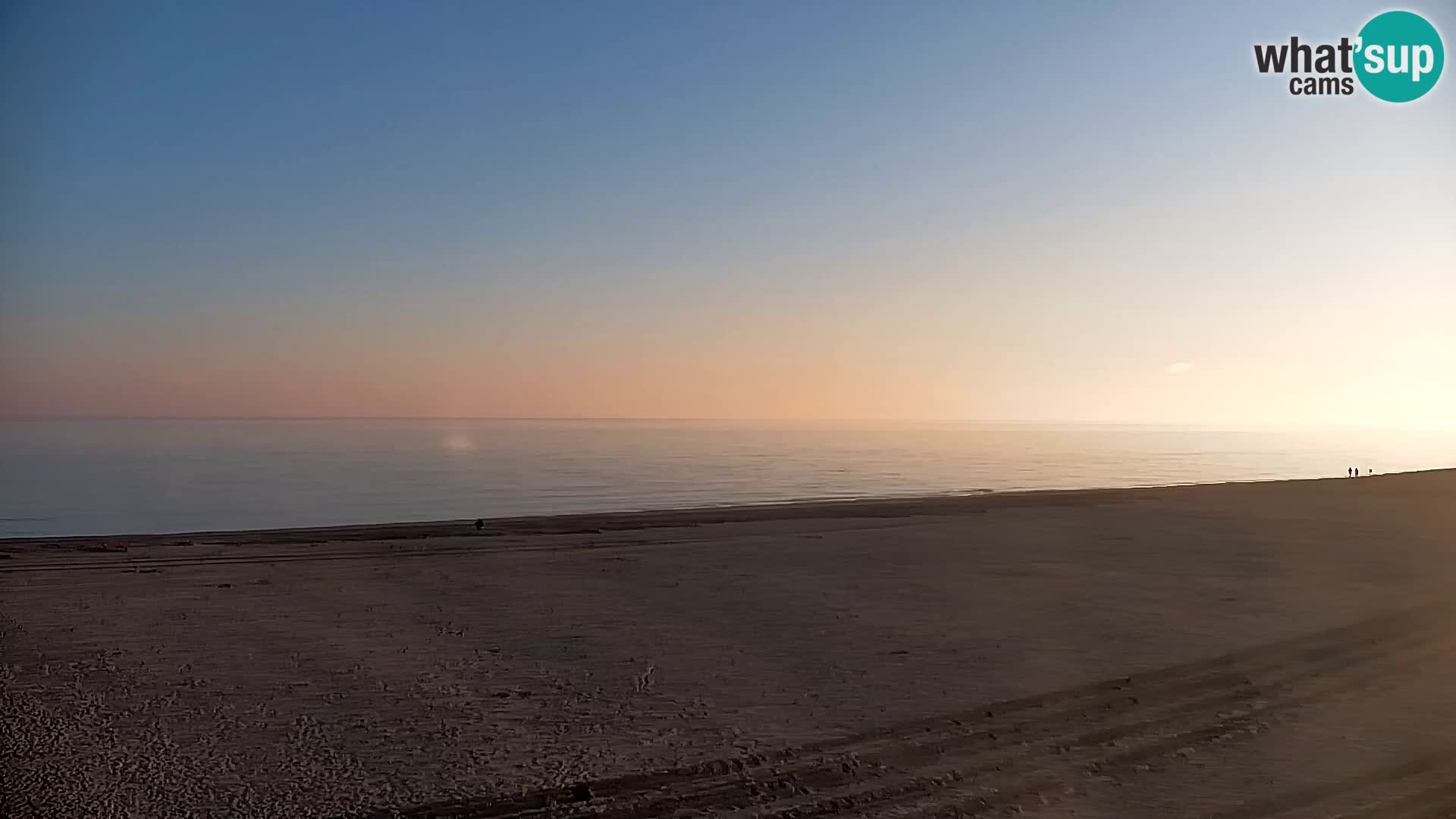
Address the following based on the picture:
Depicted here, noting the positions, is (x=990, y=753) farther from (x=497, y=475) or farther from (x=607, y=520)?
(x=497, y=475)

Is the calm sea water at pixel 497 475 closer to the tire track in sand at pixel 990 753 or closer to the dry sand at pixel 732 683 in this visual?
the dry sand at pixel 732 683

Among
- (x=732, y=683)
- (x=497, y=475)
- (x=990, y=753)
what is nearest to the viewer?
(x=990, y=753)

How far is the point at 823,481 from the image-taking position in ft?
171

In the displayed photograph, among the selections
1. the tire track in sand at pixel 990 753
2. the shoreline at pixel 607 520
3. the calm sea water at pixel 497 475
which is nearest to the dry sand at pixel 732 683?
the tire track in sand at pixel 990 753

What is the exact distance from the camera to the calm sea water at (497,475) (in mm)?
36812

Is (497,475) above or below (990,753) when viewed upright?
above

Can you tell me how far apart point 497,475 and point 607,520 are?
2947cm

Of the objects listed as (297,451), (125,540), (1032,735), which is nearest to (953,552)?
(1032,735)

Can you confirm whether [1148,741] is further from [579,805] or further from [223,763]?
[223,763]

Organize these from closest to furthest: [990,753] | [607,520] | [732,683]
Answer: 1. [990,753]
2. [732,683]
3. [607,520]

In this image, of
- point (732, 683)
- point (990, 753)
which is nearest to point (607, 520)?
point (732, 683)

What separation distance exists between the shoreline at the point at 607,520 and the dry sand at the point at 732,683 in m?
3.31

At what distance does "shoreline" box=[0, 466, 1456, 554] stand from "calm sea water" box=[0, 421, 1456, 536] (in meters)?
3.33

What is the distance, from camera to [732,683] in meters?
10.7
